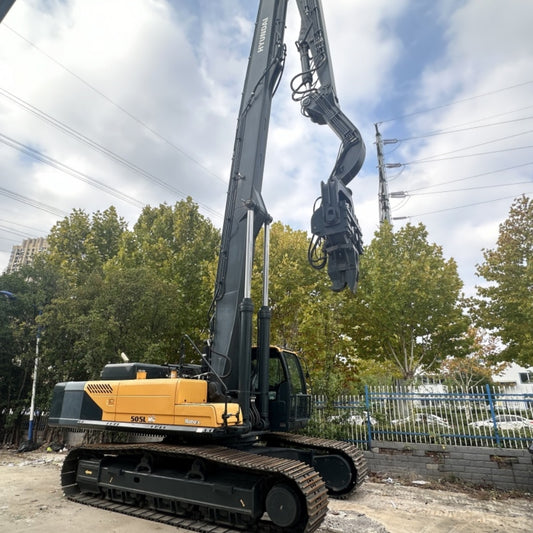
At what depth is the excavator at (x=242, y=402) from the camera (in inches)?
199

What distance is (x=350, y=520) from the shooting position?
5.68 metres

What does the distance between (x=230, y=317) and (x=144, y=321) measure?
24.9ft

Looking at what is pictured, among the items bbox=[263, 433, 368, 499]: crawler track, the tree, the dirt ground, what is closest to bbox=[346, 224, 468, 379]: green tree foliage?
the tree

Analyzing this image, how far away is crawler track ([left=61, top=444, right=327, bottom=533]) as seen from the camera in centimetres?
462

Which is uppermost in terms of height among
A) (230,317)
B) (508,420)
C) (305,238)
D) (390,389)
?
(305,238)

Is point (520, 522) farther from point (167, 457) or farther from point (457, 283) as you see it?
point (457, 283)

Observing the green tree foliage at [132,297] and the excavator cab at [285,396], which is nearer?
the excavator cab at [285,396]

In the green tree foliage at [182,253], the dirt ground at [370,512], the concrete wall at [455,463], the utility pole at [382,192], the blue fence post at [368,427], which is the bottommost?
the dirt ground at [370,512]

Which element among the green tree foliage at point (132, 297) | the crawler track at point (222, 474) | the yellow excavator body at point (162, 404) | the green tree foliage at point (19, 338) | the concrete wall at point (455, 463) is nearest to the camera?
the crawler track at point (222, 474)

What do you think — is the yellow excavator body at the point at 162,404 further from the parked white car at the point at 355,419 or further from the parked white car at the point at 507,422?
the parked white car at the point at 507,422

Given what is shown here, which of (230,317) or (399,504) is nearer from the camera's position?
(230,317)

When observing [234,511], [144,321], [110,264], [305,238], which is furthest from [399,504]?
[110,264]

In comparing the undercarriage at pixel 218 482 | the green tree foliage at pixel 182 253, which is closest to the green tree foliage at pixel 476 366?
the green tree foliage at pixel 182 253

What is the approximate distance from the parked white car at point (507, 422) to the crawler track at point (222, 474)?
5.33 m
